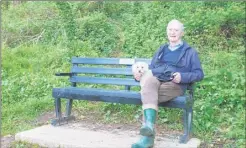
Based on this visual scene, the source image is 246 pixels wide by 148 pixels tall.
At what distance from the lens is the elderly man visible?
4.30 m

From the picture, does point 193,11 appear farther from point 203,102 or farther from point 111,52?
point 203,102

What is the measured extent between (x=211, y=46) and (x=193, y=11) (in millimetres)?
1215

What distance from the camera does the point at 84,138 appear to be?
4707 mm

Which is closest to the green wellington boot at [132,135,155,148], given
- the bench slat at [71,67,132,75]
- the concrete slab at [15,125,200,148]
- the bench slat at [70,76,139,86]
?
the concrete slab at [15,125,200,148]

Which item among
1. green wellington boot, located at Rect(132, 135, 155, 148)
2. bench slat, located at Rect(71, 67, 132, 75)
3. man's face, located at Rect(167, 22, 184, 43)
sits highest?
man's face, located at Rect(167, 22, 184, 43)

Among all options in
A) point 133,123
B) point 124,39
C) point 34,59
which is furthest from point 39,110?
point 124,39

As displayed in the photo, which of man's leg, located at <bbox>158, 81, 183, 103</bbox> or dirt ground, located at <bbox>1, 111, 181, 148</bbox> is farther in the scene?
dirt ground, located at <bbox>1, 111, 181, 148</bbox>

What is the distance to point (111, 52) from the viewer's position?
831cm

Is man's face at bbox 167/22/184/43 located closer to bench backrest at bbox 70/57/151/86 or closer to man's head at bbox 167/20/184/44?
man's head at bbox 167/20/184/44

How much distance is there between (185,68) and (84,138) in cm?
140

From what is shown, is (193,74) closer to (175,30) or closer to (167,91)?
(167,91)

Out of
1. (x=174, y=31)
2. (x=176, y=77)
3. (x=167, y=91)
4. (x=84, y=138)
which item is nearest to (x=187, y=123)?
(x=167, y=91)

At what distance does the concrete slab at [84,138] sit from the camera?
4.47 meters

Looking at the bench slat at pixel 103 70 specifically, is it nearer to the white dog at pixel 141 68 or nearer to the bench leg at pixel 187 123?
the white dog at pixel 141 68
